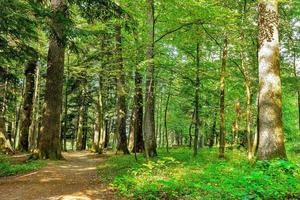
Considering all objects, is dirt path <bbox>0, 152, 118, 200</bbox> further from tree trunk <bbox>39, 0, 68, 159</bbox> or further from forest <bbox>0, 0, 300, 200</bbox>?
→ tree trunk <bbox>39, 0, 68, 159</bbox>

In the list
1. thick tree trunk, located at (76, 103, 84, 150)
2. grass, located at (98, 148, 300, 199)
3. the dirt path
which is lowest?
the dirt path

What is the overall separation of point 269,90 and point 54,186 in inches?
252

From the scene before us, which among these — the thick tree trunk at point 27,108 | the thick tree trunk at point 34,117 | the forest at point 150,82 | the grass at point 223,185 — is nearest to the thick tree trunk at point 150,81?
the forest at point 150,82

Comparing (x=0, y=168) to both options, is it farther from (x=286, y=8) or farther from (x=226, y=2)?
(x=286, y=8)

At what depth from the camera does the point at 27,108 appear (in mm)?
21516

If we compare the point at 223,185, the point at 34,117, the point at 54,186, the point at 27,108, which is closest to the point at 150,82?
the point at 54,186

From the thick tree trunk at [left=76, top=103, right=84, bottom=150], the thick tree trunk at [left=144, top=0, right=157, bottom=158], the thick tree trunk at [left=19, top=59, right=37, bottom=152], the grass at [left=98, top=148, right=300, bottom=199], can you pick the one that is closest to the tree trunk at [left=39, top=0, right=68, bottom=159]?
the thick tree trunk at [left=144, top=0, right=157, bottom=158]

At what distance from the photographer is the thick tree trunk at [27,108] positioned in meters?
21.5

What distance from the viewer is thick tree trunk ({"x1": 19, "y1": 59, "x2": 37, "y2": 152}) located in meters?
21.5

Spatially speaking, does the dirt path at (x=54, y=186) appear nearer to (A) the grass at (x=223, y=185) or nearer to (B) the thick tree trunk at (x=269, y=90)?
(A) the grass at (x=223, y=185)

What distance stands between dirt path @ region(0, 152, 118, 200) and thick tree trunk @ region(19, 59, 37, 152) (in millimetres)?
10307

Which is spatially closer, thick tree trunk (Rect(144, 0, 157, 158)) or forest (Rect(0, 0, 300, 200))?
forest (Rect(0, 0, 300, 200))

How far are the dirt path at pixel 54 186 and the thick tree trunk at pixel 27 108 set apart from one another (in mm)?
10307

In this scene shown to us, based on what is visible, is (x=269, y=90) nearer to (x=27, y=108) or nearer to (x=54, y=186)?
(x=54, y=186)
